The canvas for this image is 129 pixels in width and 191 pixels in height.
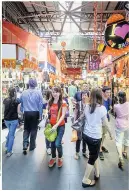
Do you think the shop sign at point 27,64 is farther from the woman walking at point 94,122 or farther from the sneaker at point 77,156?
the woman walking at point 94,122

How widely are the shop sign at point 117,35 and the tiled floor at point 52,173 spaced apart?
2.32 meters

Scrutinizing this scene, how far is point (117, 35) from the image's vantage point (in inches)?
208

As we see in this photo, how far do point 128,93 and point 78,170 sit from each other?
4.81 metres

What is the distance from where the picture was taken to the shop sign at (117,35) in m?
5.25

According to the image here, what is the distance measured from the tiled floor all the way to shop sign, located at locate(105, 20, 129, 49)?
232cm

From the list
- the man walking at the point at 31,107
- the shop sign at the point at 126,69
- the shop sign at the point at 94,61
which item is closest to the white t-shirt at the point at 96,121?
the man walking at the point at 31,107

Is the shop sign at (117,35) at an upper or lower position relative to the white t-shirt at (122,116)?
upper

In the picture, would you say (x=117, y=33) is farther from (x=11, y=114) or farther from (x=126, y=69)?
(x=126, y=69)

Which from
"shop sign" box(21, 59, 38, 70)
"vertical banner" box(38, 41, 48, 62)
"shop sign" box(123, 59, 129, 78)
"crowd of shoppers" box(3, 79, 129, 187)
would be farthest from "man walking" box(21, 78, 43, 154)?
"vertical banner" box(38, 41, 48, 62)

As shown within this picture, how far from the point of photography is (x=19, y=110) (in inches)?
204

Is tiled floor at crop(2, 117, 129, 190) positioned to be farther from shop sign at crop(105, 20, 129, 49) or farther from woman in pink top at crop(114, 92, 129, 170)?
shop sign at crop(105, 20, 129, 49)

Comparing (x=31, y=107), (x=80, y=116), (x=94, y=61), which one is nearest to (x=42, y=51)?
(x=94, y=61)

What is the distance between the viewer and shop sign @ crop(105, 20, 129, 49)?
5.25 meters

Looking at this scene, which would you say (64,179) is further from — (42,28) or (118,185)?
(42,28)
